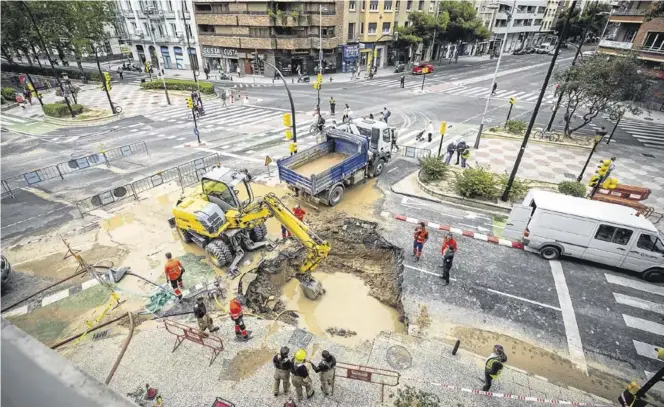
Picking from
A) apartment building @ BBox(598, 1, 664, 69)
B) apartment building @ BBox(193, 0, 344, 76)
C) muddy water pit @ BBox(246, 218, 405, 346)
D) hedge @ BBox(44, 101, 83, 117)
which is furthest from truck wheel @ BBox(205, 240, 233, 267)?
apartment building @ BBox(598, 1, 664, 69)

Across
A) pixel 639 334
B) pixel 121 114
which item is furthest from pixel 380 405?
pixel 121 114

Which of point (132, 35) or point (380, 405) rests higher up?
point (132, 35)

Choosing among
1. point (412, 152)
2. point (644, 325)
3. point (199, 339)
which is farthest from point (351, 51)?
point (199, 339)

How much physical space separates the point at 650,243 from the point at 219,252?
1406 cm

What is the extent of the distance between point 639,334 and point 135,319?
46.7 feet

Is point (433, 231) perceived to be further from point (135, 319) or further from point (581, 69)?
point (581, 69)

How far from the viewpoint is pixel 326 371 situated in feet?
→ 22.9

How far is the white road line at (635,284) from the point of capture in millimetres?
10961

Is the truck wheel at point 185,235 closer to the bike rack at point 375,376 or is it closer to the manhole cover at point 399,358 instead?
the bike rack at point 375,376

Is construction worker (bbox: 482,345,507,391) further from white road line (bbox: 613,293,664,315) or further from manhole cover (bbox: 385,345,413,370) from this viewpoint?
white road line (bbox: 613,293,664,315)

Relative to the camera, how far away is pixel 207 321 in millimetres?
8773

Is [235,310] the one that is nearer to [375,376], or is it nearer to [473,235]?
[375,376]

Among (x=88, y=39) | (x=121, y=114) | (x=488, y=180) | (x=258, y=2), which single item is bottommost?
(x=121, y=114)

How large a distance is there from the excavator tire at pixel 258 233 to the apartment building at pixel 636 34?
36.5m
